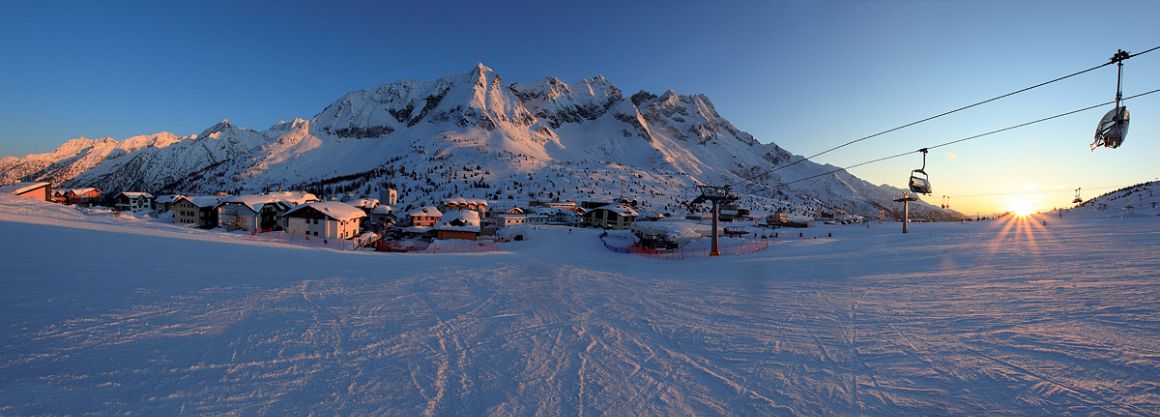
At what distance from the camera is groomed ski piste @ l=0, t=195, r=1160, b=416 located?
488cm

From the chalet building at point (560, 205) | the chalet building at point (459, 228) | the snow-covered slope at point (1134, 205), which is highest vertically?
the snow-covered slope at point (1134, 205)

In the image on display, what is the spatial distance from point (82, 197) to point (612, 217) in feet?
370

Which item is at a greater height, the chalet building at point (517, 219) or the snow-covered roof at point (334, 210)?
the snow-covered roof at point (334, 210)

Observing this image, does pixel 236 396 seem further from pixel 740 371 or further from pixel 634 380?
pixel 740 371

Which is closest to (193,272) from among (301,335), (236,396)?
(301,335)

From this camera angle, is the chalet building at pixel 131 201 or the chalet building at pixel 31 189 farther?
the chalet building at pixel 131 201

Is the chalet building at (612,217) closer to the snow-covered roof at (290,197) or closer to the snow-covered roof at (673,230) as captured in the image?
the snow-covered roof at (673,230)

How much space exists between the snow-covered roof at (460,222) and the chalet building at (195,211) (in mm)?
29248

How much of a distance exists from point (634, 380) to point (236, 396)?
5.09 metres

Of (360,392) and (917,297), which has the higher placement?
(917,297)

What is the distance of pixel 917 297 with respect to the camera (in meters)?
9.24

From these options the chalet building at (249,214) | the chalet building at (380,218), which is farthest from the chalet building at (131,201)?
the chalet building at (380,218)

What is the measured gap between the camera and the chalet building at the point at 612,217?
183ft

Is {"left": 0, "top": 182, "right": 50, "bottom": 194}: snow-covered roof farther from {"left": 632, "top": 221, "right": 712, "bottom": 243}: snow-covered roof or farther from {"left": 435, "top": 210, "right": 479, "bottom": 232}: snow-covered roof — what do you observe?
{"left": 632, "top": 221, "right": 712, "bottom": 243}: snow-covered roof
